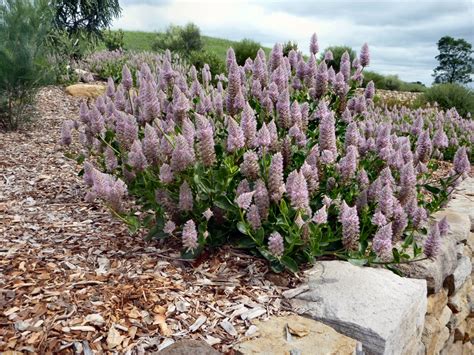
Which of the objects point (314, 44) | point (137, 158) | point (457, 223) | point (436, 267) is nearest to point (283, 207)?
point (137, 158)

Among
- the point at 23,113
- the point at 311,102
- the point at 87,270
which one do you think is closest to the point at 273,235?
the point at 87,270

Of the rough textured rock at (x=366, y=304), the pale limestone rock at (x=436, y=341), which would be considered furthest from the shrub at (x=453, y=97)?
the rough textured rock at (x=366, y=304)

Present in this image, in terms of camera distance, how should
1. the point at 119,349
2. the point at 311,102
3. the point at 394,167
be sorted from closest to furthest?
the point at 119,349, the point at 394,167, the point at 311,102

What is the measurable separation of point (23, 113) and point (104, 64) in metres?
6.28

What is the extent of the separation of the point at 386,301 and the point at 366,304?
13 cm

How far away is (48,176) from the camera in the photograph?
15.9ft

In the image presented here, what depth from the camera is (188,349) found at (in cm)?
205

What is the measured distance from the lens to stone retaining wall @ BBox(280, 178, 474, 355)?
8.28 feet

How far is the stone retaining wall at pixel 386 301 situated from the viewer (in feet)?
8.28

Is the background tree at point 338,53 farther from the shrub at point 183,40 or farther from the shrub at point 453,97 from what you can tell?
the shrub at point 183,40

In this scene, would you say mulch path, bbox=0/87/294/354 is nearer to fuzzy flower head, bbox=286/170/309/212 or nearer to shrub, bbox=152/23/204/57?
fuzzy flower head, bbox=286/170/309/212

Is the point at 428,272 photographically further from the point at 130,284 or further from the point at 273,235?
the point at 130,284

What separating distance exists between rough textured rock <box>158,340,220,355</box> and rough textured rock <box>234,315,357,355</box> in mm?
218

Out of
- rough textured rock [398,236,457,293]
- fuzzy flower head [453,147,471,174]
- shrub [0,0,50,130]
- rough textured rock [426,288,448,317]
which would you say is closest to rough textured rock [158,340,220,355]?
rough textured rock [398,236,457,293]
